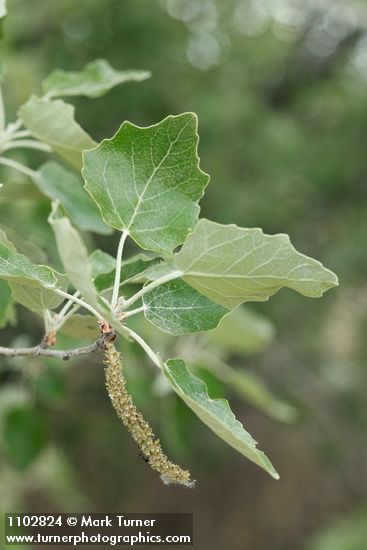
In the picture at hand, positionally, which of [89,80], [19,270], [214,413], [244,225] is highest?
[244,225]

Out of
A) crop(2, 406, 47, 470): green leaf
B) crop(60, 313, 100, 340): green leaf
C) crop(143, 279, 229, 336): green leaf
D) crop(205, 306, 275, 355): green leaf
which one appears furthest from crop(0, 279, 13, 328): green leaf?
crop(2, 406, 47, 470): green leaf

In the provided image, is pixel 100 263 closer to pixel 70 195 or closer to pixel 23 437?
pixel 70 195

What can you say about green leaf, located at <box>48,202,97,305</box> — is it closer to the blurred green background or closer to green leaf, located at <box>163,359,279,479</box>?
green leaf, located at <box>163,359,279,479</box>

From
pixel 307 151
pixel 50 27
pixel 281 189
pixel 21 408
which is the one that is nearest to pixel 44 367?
pixel 21 408

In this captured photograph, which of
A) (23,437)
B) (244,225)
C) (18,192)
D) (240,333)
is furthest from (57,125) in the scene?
(244,225)

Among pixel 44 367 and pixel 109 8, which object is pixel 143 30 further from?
pixel 44 367

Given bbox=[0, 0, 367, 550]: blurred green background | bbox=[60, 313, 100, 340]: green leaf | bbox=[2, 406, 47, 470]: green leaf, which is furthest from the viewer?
bbox=[0, 0, 367, 550]: blurred green background
